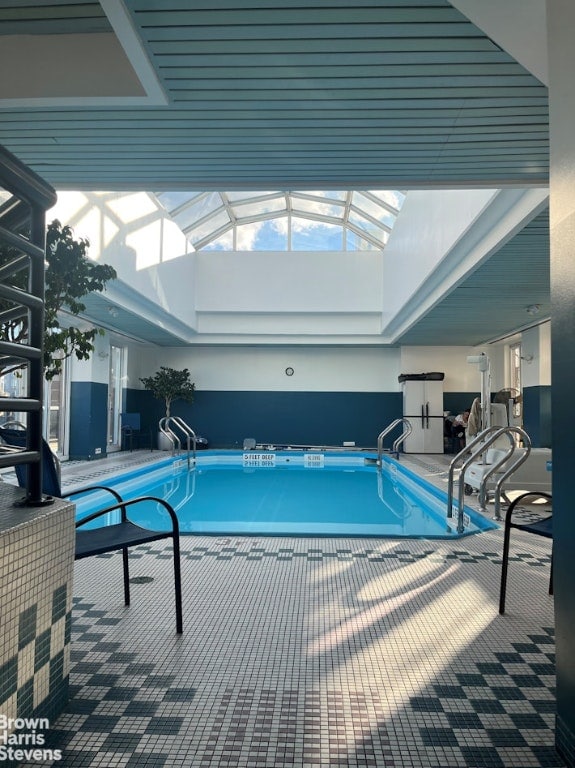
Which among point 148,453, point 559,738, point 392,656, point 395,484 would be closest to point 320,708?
point 392,656

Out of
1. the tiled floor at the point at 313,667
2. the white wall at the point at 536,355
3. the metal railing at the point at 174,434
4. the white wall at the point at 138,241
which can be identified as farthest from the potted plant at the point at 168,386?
the tiled floor at the point at 313,667

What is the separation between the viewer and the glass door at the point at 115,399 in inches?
487

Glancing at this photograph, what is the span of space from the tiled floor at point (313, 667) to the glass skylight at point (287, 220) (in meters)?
9.45

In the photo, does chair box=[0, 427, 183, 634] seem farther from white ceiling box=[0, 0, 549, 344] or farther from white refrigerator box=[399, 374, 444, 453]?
white refrigerator box=[399, 374, 444, 453]

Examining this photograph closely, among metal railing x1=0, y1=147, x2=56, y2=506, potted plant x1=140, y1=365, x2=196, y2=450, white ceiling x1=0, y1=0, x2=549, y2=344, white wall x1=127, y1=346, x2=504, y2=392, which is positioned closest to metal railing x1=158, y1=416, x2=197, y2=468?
potted plant x1=140, y1=365, x2=196, y2=450

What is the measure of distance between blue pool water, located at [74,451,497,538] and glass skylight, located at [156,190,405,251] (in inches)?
211

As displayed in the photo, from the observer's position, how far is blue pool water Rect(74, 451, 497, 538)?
5.63 m

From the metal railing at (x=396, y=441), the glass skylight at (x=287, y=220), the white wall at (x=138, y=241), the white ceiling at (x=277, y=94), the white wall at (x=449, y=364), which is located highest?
the glass skylight at (x=287, y=220)

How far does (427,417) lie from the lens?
12.7 meters

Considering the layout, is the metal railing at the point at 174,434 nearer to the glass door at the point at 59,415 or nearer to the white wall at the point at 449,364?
the glass door at the point at 59,415

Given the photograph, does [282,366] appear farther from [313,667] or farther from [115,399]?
[313,667]

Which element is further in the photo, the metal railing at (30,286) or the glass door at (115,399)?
the glass door at (115,399)

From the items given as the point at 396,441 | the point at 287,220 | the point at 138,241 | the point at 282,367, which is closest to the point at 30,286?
the point at 138,241

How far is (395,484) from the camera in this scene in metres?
9.25
